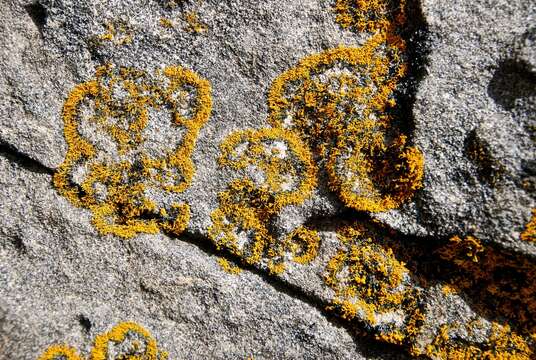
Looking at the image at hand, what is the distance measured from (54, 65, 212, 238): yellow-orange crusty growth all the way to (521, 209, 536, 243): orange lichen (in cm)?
116

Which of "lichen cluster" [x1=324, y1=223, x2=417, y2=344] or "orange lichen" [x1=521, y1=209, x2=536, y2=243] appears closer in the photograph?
"orange lichen" [x1=521, y1=209, x2=536, y2=243]

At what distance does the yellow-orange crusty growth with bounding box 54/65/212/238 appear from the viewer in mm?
1801

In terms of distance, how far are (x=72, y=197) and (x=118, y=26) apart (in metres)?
0.67

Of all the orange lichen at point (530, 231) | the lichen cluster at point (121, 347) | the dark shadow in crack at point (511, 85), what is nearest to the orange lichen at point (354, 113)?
the dark shadow in crack at point (511, 85)

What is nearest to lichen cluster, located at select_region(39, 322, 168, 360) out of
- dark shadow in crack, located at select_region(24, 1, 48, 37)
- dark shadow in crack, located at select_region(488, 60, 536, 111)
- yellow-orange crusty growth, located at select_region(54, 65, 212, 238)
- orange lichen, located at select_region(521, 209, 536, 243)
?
yellow-orange crusty growth, located at select_region(54, 65, 212, 238)

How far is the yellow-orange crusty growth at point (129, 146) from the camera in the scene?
180 centimetres

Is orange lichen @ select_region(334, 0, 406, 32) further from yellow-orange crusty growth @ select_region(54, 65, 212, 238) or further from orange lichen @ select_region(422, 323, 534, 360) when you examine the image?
orange lichen @ select_region(422, 323, 534, 360)

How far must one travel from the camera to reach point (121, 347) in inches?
67.6

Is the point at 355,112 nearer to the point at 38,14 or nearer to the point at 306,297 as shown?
the point at 306,297

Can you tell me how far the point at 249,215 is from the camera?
1.79 m

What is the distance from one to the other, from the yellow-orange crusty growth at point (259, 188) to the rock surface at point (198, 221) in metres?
0.01

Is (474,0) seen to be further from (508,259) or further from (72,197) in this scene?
(72,197)

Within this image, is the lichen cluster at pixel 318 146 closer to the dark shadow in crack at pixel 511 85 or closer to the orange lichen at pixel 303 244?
the orange lichen at pixel 303 244

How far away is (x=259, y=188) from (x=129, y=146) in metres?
0.52
